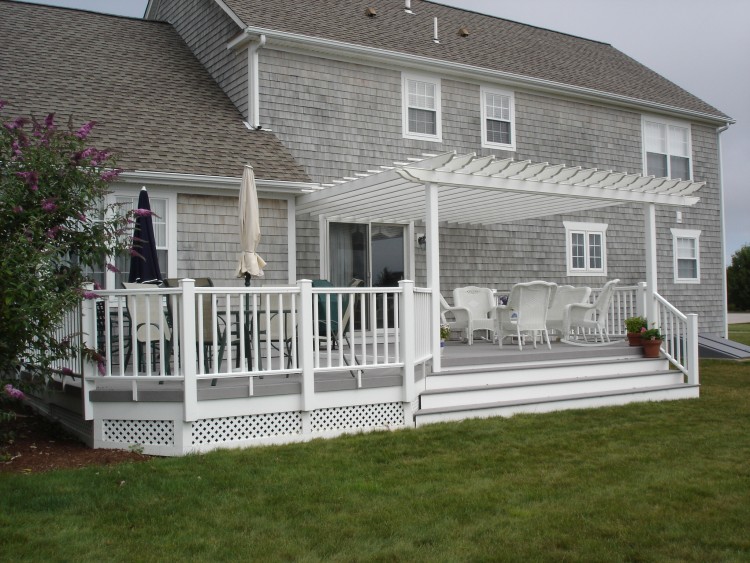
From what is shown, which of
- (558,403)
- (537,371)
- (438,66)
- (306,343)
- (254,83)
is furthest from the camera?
(438,66)

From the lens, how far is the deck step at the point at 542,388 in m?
8.32

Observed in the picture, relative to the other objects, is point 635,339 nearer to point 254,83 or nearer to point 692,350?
point 692,350

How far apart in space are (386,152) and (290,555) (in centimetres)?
927

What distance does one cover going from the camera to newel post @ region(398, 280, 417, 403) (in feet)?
25.4

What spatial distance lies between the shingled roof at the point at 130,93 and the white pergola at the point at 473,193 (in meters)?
1.24

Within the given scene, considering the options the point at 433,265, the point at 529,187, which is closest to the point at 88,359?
the point at 433,265

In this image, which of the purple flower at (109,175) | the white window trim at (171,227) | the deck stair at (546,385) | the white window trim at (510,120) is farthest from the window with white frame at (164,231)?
the white window trim at (510,120)

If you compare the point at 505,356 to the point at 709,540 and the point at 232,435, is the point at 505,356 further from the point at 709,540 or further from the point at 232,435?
the point at 709,540

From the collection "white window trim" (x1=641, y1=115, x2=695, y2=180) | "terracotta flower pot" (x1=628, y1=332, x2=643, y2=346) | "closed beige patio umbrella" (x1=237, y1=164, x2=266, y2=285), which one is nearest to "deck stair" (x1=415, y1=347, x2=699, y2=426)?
"terracotta flower pot" (x1=628, y1=332, x2=643, y2=346)

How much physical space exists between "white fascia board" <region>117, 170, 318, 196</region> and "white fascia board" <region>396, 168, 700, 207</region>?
274 cm

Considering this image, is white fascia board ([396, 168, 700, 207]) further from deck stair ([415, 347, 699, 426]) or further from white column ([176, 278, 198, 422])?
white column ([176, 278, 198, 422])

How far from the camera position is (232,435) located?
7.05m

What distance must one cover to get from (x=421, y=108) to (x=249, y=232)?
19.4ft

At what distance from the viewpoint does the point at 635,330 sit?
10.8 m
